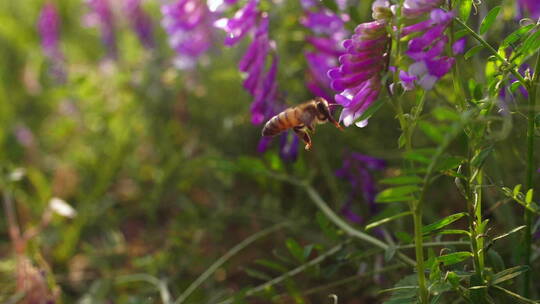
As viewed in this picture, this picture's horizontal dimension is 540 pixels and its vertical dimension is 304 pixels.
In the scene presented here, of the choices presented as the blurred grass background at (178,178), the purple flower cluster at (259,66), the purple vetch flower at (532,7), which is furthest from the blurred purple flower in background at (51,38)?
the purple vetch flower at (532,7)

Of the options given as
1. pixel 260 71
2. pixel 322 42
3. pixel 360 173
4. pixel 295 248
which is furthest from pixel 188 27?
pixel 295 248

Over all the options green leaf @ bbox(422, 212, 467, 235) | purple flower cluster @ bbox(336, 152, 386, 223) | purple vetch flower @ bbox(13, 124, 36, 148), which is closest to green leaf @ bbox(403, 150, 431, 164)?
green leaf @ bbox(422, 212, 467, 235)

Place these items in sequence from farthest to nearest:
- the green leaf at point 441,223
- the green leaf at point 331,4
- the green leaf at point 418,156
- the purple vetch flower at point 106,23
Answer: the purple vetch flower at point 106,23 → the green leaf at point 331,4 → the green leaf at point 441,223 → the green leaf at point 418,156

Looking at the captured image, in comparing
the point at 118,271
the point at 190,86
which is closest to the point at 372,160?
the point at 118,271

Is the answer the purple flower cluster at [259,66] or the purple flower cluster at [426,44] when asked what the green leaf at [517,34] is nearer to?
the purple flower cluster at [426,44]

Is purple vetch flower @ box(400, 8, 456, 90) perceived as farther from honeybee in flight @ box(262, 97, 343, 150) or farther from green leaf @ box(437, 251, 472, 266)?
green leaf @ box(437, 251, 472, 266)

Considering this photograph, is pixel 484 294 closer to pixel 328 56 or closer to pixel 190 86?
pixel 328 56

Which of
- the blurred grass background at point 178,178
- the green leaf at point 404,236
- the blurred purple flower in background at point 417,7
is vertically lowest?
the blurred grass background at point 178,178

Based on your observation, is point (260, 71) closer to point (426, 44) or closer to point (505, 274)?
point (426, 44)
